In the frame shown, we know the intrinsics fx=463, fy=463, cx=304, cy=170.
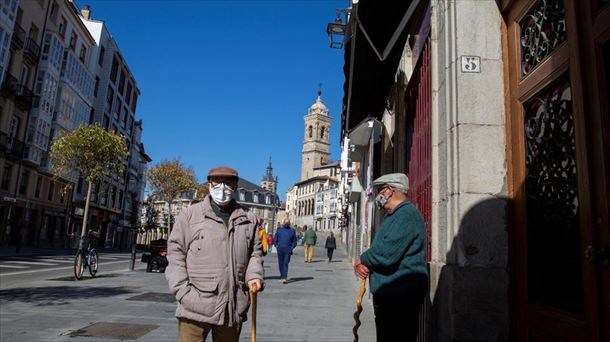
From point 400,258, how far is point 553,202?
43.0 inches

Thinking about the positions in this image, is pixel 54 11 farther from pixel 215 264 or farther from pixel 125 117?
pixel 215 264

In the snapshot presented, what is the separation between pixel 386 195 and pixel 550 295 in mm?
1388

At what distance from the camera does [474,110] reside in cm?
388

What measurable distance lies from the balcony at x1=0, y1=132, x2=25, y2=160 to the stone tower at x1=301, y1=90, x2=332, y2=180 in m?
98.5

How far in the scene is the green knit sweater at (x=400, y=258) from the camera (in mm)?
3383

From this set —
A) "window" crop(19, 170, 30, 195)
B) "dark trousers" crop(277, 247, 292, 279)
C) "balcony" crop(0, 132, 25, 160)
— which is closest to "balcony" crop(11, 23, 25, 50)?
"balcony" crop(0, 132, 25, 160)

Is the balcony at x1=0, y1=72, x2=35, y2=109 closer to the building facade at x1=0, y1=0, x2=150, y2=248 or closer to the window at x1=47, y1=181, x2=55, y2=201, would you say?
the building facade at x1=0, y1=0, x2=150, y2=248

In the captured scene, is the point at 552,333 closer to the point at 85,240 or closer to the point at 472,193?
the point at 472,193

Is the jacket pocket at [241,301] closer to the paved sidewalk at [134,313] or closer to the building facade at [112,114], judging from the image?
the paved sidewalk at [134,313]

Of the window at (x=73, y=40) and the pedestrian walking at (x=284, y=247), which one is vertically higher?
the window at (x=73, y=40)

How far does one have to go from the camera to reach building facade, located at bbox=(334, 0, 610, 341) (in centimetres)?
262

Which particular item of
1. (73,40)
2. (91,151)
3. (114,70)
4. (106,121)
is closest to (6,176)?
(73,40)

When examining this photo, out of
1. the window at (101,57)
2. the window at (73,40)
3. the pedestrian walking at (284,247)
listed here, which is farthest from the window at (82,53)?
the pedestrian walking at (284,247)

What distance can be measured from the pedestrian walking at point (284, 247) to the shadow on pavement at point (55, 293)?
14.3 ft
